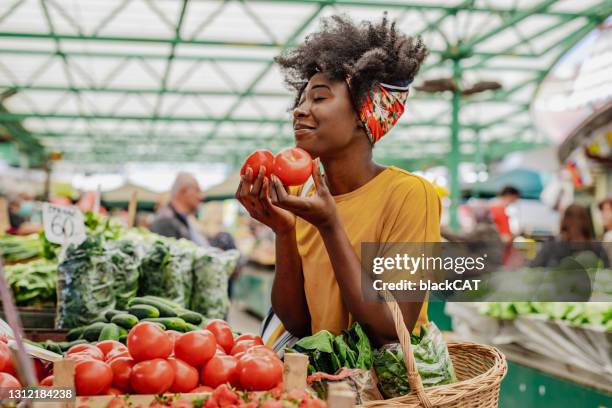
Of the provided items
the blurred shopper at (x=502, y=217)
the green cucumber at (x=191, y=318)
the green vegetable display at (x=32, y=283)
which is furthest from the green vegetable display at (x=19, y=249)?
the blurred shopper at (x=502, y=217)

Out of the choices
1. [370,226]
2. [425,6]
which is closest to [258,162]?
[370,226]

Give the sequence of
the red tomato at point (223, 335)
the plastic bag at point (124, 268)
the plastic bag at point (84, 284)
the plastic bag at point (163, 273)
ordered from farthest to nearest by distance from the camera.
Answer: the plastic bag at point (163, 273) < the plastic bag at point (124, 268) < the plastic bag at point (84, 284) < the red tomato at point (223, 335)

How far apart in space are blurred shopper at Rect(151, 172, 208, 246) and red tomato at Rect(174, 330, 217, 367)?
402 centimetres

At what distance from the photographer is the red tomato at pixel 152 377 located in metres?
1.47

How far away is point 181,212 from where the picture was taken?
227 inches

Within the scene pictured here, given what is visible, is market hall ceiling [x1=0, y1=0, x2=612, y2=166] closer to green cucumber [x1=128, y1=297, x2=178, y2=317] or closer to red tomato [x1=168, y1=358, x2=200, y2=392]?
green cucumber [x1=128, y1=297, x2=178, y2=317]

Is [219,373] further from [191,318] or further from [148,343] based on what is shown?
[191,318]

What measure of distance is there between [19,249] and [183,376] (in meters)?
3.85

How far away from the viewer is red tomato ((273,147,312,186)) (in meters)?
1.79

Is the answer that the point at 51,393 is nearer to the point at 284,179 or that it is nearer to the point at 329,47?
the point at 284,179

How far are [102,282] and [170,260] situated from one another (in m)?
0.47

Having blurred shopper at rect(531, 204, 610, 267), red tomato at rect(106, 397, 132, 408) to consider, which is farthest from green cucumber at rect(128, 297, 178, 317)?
blurred shopper at rect(531, 204, 610, 267)

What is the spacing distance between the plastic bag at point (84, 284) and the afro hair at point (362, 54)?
183cm

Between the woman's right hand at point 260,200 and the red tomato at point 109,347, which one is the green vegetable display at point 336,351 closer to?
the woman's right hand at point 260,200
